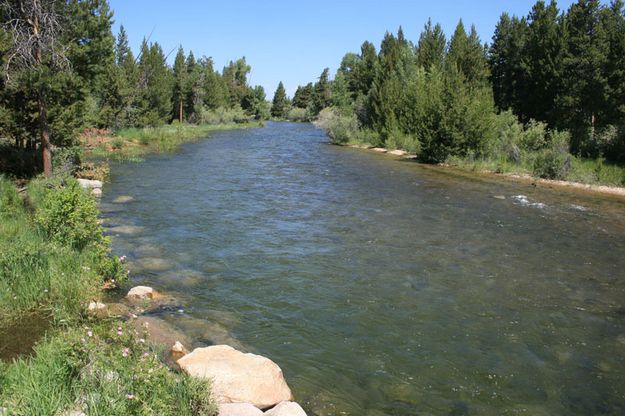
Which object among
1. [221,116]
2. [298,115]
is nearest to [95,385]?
[221,116]

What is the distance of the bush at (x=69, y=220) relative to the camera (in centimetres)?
963

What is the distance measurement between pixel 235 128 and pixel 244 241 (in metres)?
67.3

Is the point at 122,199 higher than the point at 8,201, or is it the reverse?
the point at 8,201

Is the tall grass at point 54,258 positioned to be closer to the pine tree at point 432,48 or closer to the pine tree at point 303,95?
the pine tree at point 432,48

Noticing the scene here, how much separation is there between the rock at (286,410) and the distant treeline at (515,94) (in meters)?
28.5

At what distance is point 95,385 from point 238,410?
1.53 m

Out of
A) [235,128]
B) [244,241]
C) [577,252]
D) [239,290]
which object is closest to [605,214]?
[577,252]

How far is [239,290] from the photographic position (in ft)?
33.1

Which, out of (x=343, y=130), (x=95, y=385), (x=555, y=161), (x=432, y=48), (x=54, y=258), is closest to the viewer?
(x=95, y=385)

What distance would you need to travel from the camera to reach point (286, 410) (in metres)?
5.52

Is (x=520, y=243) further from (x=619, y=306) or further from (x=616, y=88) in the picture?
(x=616, y=88)

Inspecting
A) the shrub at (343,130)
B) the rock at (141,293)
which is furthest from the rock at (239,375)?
the shrub at (343,130)

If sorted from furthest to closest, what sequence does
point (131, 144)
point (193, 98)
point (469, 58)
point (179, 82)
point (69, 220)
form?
point (193, 98) < point (179, 82) < point (469, 58) < point (131, 144) < point (69, 220)

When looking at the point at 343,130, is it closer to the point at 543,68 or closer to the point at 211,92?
the point at 543,68
